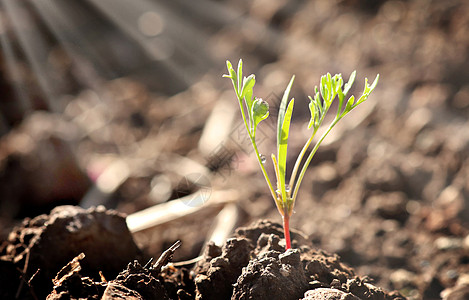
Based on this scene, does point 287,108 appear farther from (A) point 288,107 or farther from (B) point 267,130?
(B) point 267,130

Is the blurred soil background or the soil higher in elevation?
the blurred soil background

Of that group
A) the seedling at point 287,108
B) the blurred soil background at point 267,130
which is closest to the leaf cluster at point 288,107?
the seedling at point 287,108

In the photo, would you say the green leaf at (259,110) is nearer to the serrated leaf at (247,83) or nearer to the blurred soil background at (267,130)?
the serrated leaf at (247,83)

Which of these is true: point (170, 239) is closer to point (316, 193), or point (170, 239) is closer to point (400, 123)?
point (316, 193)

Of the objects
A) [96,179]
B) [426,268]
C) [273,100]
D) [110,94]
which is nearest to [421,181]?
[426,268]

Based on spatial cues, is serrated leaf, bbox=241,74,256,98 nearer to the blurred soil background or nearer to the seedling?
the seedling

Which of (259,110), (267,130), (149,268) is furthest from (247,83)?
(267,130)

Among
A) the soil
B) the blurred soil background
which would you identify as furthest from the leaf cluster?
the blurred soil background

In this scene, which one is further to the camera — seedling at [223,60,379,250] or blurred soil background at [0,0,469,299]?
blurred soil background at [0,0,469,299]
